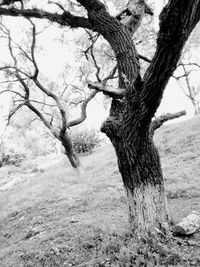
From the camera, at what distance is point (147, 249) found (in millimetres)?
3846

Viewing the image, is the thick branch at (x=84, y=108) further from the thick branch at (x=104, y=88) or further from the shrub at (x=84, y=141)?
the shrub at (x=84, y=141)

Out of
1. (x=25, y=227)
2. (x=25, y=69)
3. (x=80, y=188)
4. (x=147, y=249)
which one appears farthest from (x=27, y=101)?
(x=147, y=249)

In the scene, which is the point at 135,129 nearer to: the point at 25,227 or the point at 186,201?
the point at 186,201

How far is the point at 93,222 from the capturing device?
5.83 meters

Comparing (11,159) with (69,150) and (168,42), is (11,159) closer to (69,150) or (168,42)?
(69,150)

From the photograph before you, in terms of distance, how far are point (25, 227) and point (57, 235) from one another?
218cm

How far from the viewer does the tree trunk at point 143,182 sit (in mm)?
4395

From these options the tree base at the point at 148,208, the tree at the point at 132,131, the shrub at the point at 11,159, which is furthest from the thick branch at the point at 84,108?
the shrub at the point at 11,159

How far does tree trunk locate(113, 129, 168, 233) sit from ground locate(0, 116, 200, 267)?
1.08 ft

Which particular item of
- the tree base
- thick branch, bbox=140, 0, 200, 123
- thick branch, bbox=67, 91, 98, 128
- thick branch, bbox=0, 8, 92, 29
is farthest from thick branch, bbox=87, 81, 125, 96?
thick branch, bbox=67, 91, 98, 128

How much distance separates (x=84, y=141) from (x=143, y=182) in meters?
16.4

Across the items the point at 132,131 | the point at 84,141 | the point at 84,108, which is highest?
the point at 84,108

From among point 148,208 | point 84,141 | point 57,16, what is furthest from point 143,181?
point 84,141

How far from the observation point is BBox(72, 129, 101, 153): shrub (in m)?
20.6
